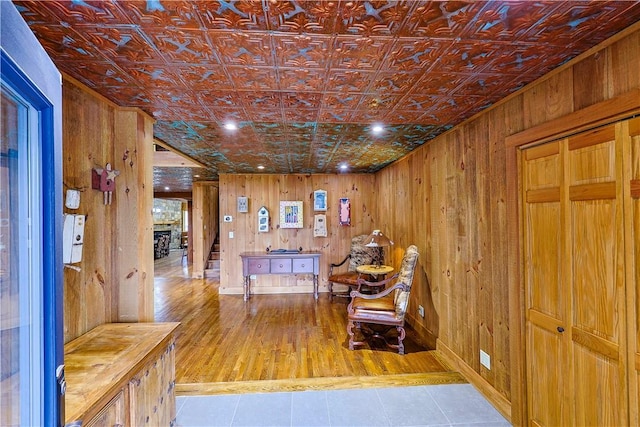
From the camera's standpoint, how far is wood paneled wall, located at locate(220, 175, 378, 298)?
5.89 m

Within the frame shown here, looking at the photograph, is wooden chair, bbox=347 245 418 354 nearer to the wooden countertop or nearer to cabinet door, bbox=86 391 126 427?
the wooden countertop

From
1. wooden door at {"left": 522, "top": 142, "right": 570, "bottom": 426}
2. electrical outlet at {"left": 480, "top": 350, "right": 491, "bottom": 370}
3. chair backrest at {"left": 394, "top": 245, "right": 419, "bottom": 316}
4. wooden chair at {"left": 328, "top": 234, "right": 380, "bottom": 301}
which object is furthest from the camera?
wooden chair at {"left": 328, "top": 234, "right": 380, "bottom": 301}

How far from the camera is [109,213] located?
2111mm

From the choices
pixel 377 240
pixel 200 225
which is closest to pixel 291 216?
pixel 377 240

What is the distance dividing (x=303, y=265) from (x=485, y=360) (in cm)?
352

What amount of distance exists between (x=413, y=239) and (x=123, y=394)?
3.50m

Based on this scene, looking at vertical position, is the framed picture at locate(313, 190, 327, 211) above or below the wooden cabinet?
above

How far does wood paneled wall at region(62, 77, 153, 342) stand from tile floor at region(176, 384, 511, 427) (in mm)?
883

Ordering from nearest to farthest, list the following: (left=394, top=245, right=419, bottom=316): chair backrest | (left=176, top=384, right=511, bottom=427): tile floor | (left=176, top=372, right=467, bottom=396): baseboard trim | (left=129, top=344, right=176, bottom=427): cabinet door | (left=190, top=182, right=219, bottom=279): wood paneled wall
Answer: (left=129, top=344, right=176, bottom=427): cabinet door
(left=176, top=384, right=511, bottom=427): tile floor
(left=176, top=372, right=467, bottom=396): baseboard trim
(left=394, top=245, right=419, bottom=316): chair backrest
(left=190, top=182, right=219, bottom=279): wood paneled wall

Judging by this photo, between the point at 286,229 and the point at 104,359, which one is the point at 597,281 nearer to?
the point at 104,359

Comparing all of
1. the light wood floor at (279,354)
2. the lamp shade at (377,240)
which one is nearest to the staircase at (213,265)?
the light wood floor at (279,354)

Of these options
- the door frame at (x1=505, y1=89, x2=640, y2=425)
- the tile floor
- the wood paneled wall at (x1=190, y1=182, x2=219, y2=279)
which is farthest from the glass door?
the wood paneled wall at (x1=190, y1=182, x2=219, y2=279)

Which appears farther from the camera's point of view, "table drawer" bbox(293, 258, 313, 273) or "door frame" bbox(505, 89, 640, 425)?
"table drawer" bbox(293, 258, 313, 273)

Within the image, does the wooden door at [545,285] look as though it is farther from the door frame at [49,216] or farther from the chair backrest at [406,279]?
the door frame at [49,216]
